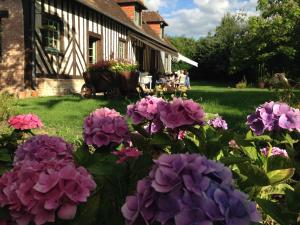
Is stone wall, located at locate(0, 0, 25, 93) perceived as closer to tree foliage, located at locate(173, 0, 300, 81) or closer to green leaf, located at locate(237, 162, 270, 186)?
green leaf, located at locate(237, 162, 270, 186)

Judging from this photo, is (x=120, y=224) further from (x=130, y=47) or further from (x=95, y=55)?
(x=130, y=47)

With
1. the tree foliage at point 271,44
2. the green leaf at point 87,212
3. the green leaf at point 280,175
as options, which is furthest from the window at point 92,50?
the green leaf at point 87,212

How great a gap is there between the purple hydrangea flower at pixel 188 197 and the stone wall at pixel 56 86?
533 inches

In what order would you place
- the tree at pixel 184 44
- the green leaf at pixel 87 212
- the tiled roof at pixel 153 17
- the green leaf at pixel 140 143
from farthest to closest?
the tree at pixel 184 44 → the tiled roof at pixel 153 17 → the green leaf at pixel 140 143 → the green leaf at pixel 87 212

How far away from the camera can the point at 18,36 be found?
1385 cm

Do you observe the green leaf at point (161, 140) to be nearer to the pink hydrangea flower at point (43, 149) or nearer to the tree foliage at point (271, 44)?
the pink hydrangea flower at point (43, 149)

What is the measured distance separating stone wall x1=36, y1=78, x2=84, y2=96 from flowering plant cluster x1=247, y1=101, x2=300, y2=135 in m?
12.2

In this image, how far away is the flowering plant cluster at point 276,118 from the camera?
2484 mm

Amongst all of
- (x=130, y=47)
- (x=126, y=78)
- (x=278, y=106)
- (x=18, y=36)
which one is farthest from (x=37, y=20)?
(x=278, y=106)

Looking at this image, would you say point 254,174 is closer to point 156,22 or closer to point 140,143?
point 140,143

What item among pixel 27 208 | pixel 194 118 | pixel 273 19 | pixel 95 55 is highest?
pixel 273 19

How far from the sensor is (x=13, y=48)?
45.6ft

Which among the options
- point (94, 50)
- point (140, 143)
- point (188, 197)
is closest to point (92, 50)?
point (94, 50)

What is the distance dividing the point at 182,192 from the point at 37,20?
1397 cm
